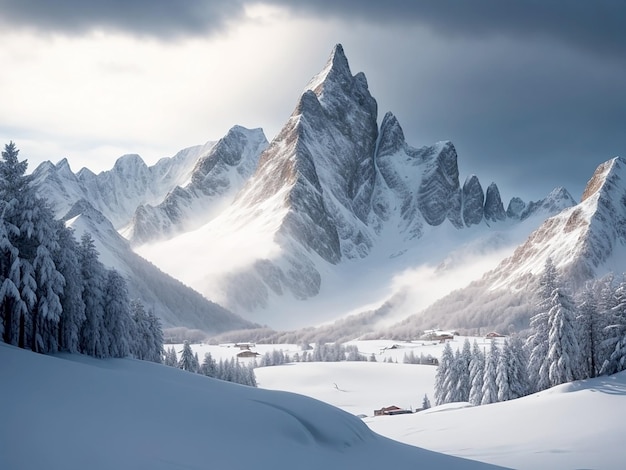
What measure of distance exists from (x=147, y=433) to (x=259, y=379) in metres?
92.1

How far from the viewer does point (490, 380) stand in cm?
6331

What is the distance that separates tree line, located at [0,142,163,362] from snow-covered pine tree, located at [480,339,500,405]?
135 ft

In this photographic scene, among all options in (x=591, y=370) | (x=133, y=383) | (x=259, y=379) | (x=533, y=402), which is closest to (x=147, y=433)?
(x=133, y=383)

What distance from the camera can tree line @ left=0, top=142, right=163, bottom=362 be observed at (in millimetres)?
32281

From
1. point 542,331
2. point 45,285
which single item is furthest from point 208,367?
point 45,285

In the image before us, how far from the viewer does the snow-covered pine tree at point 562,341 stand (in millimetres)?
49281

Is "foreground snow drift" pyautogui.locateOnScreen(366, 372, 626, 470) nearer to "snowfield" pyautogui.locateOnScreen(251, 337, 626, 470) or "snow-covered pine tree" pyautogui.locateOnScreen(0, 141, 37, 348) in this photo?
"snowfield" pyautogui.locateOnScreen(251, 337, 626, 470)

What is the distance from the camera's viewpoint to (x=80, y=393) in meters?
19.0

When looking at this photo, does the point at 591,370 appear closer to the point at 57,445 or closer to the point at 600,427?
the point at 600,427

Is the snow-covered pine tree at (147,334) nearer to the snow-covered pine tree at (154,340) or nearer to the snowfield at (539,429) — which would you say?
the snow-covered pine tree at (154,340)

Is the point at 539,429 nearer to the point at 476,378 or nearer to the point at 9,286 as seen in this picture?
the point at 9,286

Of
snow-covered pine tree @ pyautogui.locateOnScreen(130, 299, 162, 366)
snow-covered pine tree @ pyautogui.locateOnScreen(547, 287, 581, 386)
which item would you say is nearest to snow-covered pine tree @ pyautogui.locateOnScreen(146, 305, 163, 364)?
snow-covered pine tree @ pyautogui.locateOnScreen(130, 299, 162, 366)

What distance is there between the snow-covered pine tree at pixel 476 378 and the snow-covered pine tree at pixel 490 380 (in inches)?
47.0

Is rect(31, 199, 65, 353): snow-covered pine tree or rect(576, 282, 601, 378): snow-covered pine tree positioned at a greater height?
rect(31, 199, 65, 353): snow-covered pine tree
